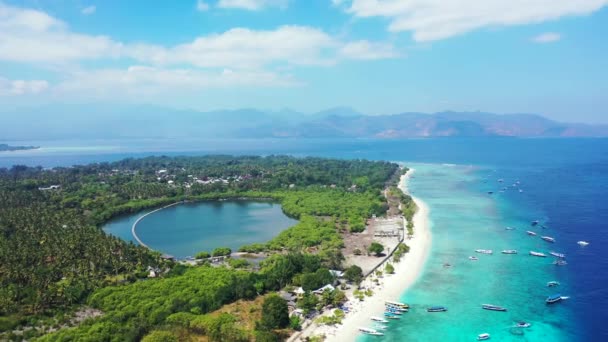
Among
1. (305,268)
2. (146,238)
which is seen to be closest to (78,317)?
(305,268)

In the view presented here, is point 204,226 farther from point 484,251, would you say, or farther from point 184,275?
point 484,251

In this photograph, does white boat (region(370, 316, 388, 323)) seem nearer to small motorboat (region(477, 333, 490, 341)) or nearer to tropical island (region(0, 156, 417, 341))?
tropical island (region(0, 156, 417, 341))

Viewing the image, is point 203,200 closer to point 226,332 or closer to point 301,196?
point 301,196

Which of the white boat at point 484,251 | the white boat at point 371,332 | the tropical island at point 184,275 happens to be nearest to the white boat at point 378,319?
the white boat at point 371,332

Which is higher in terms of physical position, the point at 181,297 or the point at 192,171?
the point at 192,171

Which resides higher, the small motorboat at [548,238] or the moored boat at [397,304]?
the small motorboat at [548,238]

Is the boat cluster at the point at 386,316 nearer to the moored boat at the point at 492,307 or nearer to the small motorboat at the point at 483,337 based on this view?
the small motorboat at the point at 483,337
